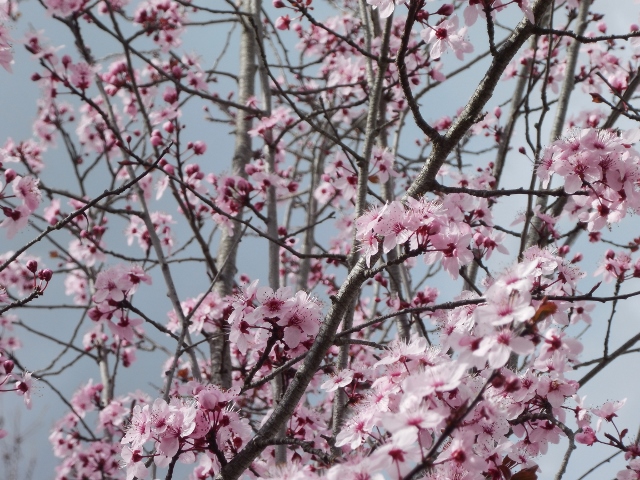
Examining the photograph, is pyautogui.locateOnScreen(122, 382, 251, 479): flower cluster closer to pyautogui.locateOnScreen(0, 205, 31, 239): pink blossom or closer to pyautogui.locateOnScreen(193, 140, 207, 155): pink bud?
pyautogui.locateOnScreen(0, 205, 31, 239): pink blossom

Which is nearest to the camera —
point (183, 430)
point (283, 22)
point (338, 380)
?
point (183, 430)

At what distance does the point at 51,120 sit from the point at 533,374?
487 cm

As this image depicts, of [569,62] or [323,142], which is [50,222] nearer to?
[323,142]

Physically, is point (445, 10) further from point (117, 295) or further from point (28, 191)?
point (28, 191)

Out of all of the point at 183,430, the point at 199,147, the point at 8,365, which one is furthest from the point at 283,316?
the point at 199,147

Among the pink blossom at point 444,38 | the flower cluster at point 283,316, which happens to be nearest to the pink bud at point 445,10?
the pink blossom at point 444,38

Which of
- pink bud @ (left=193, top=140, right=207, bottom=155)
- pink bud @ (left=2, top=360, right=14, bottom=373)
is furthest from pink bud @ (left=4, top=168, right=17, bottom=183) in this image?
pink bud @ (left=193, top=140, right=207, bottom=155)

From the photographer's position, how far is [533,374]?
2068mm

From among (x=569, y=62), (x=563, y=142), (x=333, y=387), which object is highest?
(x=569, y=62)

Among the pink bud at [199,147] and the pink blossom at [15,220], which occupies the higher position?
the pink bud at [199,147]

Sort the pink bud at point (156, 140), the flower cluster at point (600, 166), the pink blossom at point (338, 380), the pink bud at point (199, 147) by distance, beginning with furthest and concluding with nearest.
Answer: the pink bud at point (199, 147) → the pink bud at point (156, 140) → the flower cluster at point (600, 166) → the pink blossom at point (338, 380)

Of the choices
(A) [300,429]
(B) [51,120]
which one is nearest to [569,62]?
(A) [300,429]

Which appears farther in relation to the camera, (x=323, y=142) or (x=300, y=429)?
(x=323, y=142)

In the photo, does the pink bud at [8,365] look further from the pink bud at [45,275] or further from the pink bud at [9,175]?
the pink bud at [9,175]
